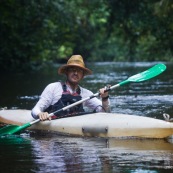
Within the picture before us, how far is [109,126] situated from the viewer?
5.98 meters

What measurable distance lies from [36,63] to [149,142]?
2177cm

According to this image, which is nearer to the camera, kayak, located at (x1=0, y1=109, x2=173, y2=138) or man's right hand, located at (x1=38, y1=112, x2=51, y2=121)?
kayak, located at (x1=0, y1=109, x2=173, y2=138)

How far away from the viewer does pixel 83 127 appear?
20.2 ft

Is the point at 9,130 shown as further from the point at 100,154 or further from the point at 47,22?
the point at 47,22

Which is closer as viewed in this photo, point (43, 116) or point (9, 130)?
point (43, 116)

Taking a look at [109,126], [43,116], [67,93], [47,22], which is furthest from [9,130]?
[47,22]

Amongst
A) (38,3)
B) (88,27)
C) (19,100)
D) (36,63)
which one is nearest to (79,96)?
(19,100)

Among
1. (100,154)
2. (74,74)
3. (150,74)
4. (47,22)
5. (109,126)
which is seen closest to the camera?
(100,154)

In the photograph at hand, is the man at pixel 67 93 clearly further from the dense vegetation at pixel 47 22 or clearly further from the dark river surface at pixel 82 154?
the dense vegetation at pixel 47 22

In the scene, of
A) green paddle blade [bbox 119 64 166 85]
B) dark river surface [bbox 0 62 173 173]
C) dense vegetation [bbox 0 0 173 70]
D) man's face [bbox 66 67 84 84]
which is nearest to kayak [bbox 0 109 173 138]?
dark river surface [bbox 0 62 173 173]

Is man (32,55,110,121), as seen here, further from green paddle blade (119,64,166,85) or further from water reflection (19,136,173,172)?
green paddle blade (119,64,166,85)

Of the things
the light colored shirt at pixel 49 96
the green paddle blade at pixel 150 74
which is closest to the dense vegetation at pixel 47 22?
the green paddle blade at pixel 150 74

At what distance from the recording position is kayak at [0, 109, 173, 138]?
5.76m

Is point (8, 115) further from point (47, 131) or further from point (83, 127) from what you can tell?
point (83, 127)
